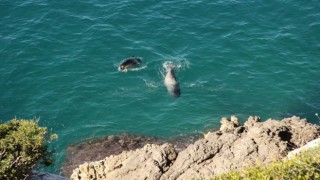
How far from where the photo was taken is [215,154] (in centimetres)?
1850

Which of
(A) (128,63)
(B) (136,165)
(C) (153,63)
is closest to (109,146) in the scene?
(A) (128,63)

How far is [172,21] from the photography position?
125 feet

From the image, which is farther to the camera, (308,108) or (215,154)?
(308,108)

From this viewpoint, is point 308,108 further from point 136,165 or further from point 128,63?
point 136,165

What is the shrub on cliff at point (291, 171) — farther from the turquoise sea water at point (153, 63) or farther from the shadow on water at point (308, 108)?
the shadow on water at point (308, 108)

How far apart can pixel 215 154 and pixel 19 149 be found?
29.5 ft

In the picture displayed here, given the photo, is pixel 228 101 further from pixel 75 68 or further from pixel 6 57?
pixel 6 57

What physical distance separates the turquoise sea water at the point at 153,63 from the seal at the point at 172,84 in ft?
1.41

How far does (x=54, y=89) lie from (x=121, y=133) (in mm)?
6872

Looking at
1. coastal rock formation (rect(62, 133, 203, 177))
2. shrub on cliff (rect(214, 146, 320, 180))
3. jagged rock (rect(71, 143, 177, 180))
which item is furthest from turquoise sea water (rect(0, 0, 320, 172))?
shrub on cliff (rect(214, 146, 320, 180))

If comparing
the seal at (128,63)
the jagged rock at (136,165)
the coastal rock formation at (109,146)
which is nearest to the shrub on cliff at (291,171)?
the jagged rock at (136,165)

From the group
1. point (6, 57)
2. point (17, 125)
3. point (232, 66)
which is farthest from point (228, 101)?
point (6, 57)

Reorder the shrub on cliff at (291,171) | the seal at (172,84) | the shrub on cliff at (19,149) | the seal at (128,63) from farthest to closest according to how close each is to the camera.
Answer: the seal at (128,63), the seal at (172,84), the shrub on cliff at (19,149), the shrub on cliff at (291,171)

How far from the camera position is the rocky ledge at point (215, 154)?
17.8 m
